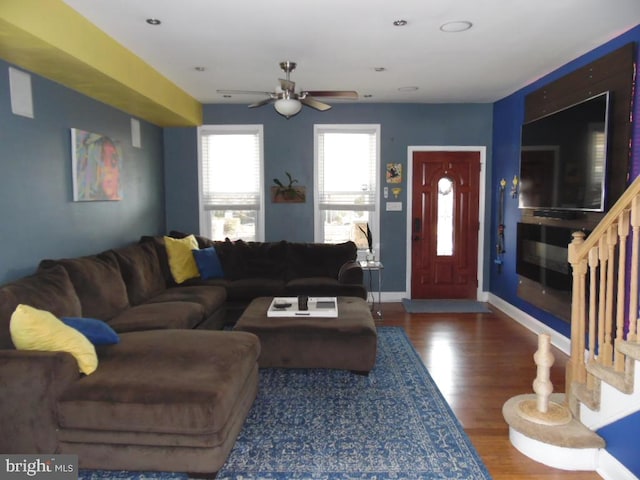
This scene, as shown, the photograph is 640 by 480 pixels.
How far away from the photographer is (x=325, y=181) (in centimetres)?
645

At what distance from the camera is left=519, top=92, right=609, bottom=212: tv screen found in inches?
148

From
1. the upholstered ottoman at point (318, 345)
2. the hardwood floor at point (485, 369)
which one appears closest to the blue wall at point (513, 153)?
the hardwood floor at point (485, 369)

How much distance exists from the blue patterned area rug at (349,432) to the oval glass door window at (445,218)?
2896 mm

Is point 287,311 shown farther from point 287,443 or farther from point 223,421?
point 223,421

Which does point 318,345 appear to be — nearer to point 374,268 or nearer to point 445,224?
point 374,268

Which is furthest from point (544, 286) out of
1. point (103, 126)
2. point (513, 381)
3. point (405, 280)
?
point (103, 126)

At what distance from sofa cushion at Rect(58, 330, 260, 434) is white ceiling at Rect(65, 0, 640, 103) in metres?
2.25

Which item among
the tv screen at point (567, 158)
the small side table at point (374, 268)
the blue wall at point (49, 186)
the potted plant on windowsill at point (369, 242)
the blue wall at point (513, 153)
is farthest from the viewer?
the potted plant on windowsill at point (369, 242)

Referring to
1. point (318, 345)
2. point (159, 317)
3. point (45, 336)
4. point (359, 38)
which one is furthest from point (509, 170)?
point (45, 336)

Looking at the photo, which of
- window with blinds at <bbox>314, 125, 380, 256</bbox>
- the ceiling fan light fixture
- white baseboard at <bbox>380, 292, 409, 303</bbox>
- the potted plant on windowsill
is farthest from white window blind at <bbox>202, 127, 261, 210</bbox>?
the ceiling fan light fixture

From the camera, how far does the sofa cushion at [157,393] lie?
2.29 m

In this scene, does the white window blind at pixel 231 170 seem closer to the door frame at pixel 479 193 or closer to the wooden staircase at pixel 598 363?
the door frame at pixel 479 193

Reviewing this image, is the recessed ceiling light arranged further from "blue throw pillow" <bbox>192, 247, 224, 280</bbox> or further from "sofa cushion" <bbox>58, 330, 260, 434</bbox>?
"blue throw pillow" <bbox>192, 247, 224, 280</bbox>

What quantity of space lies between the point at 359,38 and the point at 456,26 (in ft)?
2.45
